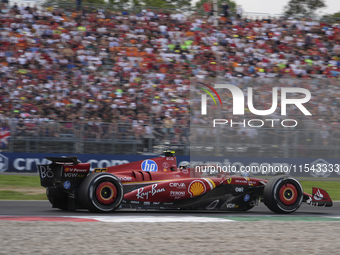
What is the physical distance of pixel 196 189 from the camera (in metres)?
8.22

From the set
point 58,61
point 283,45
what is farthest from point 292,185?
point 283,45

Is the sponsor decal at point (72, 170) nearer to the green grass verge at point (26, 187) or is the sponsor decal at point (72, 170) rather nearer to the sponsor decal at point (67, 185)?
the sponsor decal at point (67, 185)

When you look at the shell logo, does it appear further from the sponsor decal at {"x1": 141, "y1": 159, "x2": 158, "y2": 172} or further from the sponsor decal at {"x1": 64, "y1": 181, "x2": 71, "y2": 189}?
the sponsor decal at {"x1": 64, "y1": 181, "x2": 71, "y2": 189}

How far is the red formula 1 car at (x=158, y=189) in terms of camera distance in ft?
25.3

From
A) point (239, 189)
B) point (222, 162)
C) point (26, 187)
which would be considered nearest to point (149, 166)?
point (239, 189)

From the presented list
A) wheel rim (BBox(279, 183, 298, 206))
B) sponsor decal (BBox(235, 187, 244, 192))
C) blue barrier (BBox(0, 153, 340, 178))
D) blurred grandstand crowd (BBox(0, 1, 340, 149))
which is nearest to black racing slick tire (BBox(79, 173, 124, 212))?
sponsor decal (BBox(235, 187, 244, 192))

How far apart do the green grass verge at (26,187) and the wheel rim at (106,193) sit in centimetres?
408

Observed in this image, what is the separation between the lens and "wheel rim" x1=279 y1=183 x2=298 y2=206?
28.1 ft

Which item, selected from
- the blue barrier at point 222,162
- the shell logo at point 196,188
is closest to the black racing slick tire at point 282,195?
the shell logo at point 196,188

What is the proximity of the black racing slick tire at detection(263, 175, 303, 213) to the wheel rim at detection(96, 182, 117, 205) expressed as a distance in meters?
2.76

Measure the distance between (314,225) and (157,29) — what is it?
13.6 m

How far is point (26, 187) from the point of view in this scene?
42.3ft

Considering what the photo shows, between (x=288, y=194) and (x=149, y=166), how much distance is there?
2573 millimetres

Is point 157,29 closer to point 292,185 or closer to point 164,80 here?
point 164,80
